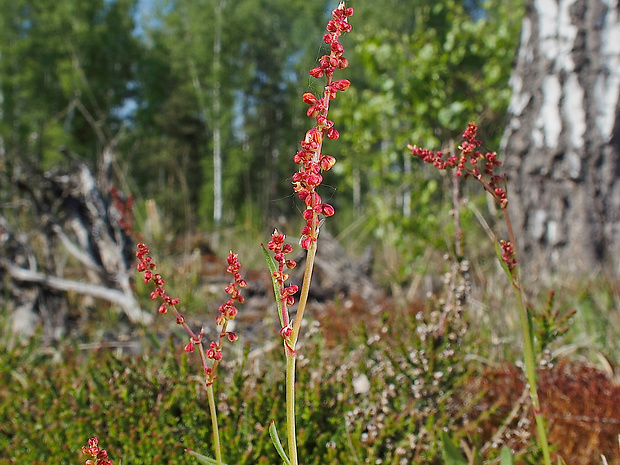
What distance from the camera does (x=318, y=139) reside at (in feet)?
1.86

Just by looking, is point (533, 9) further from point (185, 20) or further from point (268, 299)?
point (185, 20)

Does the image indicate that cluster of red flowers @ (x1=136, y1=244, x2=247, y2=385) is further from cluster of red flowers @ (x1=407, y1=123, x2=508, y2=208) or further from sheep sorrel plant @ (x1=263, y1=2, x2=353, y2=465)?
cluster of red flowers @ (x1=407, y1=123, x2=508, y2=208)

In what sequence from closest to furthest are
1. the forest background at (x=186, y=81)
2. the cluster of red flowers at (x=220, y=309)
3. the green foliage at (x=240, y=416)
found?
the cluster of red flowers at (x=220, y=309) → the green foliage at (x=240, y=416) → the forest background at (x=186, y=81)

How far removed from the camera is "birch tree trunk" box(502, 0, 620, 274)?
3.50 m

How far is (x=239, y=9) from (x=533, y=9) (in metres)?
19.4

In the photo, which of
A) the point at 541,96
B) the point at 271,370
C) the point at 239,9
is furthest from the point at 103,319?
the point at 239,9

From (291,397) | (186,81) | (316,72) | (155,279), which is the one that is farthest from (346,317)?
(186,81)

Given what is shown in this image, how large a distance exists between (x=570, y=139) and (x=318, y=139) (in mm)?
3506

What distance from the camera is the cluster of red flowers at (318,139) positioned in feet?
1.86

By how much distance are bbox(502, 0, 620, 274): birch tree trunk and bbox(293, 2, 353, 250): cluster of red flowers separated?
3187 mm

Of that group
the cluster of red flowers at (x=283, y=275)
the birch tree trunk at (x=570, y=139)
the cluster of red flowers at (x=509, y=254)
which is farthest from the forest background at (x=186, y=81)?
the cluster of red flowers at (x=283, y=275)

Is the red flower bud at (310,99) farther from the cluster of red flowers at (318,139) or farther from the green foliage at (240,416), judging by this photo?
the green foliage at (240,416)

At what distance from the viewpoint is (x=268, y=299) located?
3852mm

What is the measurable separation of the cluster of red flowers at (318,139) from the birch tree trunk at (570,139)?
319cm
